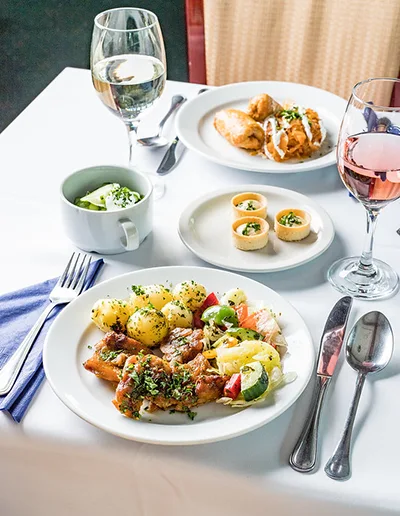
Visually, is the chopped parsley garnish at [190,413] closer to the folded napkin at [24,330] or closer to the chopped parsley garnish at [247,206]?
the folded napkin at [24,330]

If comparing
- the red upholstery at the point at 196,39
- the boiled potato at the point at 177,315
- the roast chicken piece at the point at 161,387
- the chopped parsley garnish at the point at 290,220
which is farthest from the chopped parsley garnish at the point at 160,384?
Answer: the red upholstery at the point at 196,39

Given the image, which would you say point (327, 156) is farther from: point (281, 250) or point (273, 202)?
point (281, 250)

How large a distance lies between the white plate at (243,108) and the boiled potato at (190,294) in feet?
1.41

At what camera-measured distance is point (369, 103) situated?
3.25 ft

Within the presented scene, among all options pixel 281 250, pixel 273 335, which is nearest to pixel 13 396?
pixel 273 335

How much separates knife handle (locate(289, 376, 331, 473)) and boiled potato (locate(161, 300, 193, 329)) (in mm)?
205

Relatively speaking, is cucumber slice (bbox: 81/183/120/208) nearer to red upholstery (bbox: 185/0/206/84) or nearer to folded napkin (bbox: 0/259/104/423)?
folded napkin (bbox: 0/259/104/423)

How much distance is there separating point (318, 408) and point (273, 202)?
54 cm

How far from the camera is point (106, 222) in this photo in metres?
1.13

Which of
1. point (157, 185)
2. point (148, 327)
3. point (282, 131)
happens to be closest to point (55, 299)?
point (148, 327)

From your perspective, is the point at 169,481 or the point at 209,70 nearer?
the point at 169,481

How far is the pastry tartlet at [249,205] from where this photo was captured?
123 centimetres

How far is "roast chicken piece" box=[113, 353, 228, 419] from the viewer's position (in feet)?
2.64

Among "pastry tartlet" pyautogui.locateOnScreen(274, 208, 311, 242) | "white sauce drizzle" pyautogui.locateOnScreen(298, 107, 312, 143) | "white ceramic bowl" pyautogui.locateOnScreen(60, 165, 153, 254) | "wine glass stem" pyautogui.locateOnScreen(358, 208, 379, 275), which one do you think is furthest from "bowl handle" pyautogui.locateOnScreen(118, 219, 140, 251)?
"white sauce drizzle" pyautogui.locateOnScreen(298, 107, 312, 143)
